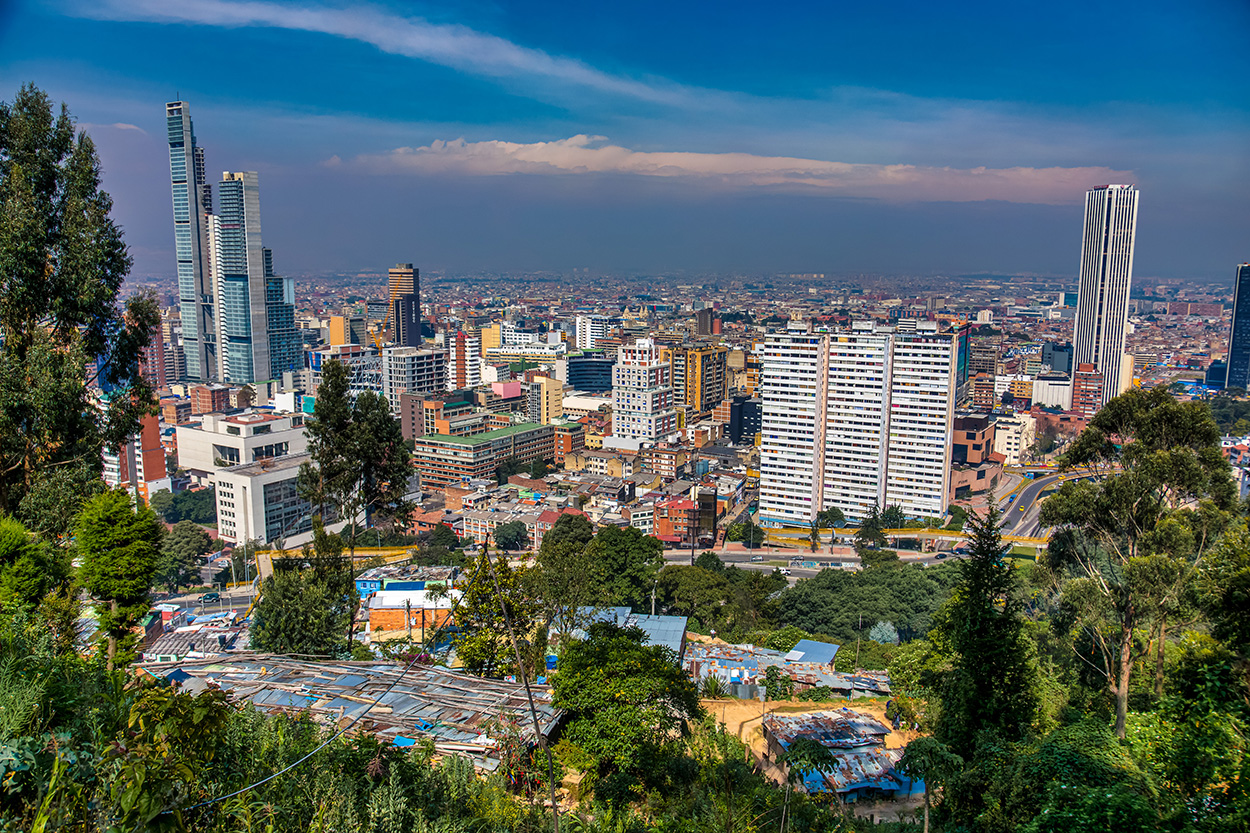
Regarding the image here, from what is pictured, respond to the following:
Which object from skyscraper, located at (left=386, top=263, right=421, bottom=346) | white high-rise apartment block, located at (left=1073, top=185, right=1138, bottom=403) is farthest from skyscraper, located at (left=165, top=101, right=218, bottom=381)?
white high-rise apartment block, located at (left=1073, top=185, right=1138, bottom=403)

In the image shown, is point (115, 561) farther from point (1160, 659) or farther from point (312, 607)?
point (1160, 659)

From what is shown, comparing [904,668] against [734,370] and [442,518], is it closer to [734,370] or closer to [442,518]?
[442,518]

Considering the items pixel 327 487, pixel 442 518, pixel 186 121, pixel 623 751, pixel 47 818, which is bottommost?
pixel 442 518

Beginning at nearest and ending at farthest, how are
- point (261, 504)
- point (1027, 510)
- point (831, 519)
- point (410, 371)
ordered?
point (261, 504) → point (831, 519) → point (1027, 510) → point (410, 371)

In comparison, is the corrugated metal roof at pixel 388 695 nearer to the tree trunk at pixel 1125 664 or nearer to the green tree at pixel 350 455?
the green tree at pixel 350 455

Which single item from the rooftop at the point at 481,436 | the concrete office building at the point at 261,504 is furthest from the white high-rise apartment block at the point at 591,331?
the concrete office building at the point at 261,504

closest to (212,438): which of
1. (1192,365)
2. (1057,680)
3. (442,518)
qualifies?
(442,518)

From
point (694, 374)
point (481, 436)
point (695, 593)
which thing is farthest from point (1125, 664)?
point (694, 374)
